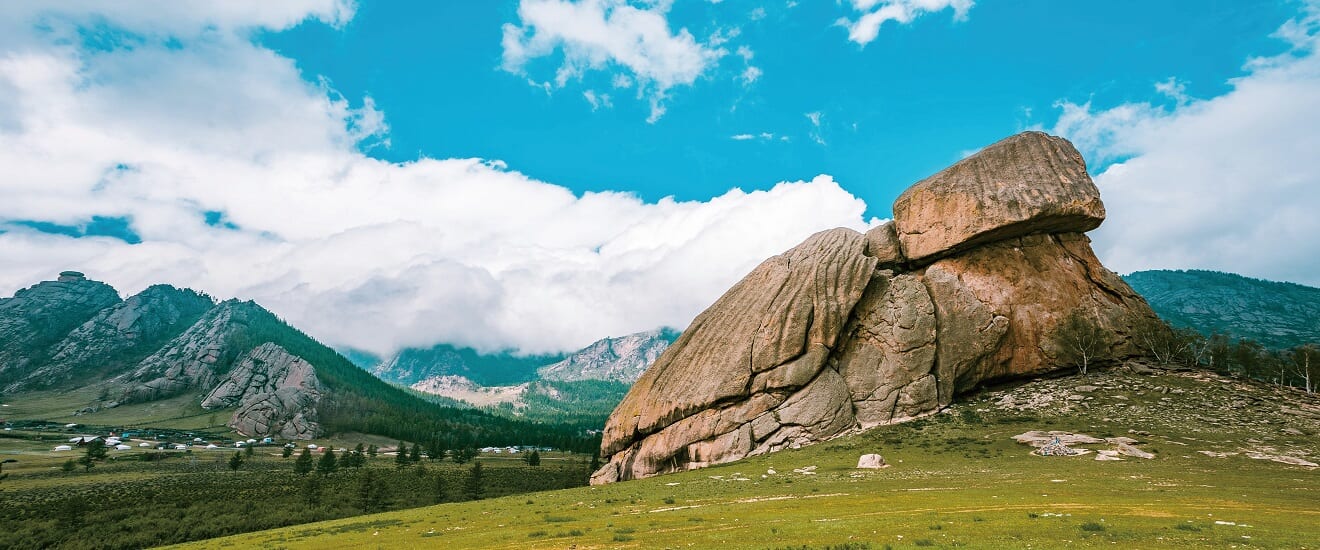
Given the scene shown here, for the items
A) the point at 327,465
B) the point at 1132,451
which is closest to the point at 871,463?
the point at 1132,451

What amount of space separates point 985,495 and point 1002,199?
59.8m

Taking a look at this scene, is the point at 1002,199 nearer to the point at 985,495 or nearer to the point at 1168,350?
the point at 1168,350

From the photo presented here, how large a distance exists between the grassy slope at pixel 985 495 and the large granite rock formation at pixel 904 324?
6.21m

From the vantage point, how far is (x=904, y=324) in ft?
256

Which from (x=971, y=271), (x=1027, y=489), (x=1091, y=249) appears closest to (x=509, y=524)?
(x=1027, y=489)

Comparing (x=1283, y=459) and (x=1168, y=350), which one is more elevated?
(x=1168, y=350)

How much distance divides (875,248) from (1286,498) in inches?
2562

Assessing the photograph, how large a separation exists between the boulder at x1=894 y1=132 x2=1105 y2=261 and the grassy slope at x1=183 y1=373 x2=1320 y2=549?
904 inches

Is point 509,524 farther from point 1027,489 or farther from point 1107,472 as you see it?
point 1107,472

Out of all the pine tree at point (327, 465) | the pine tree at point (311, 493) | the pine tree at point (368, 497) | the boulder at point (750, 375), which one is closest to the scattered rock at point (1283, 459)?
the boulder at point (750, 375)

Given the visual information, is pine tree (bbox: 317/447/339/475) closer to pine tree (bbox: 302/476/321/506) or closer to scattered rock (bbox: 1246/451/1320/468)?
pine tree (bbox: 302/476/321/506)

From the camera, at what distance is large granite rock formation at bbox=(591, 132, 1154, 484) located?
74.2 meters

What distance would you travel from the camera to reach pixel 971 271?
83000 millimetres

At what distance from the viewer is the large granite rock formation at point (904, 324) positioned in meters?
74.2
